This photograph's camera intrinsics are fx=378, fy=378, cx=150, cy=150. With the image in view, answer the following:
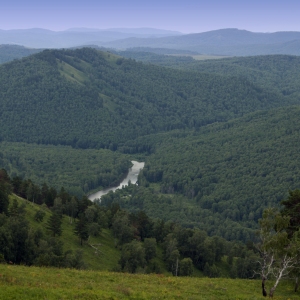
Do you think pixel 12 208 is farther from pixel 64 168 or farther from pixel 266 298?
pixel 64 168

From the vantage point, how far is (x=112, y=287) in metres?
36.9

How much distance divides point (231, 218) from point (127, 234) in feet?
258

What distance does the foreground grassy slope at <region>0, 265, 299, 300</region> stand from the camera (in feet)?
102

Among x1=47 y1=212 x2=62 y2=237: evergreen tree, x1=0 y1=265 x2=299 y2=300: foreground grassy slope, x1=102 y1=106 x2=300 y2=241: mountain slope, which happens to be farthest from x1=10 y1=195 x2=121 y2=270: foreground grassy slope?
x1=102 y1=106 x2=300 y2=241: mountain slope

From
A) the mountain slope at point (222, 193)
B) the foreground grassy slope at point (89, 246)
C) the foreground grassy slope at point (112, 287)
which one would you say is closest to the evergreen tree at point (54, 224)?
the foreground grassy slope at point (89, 246)

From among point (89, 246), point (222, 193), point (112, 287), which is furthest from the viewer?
point (222, 193)

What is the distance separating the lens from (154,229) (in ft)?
301

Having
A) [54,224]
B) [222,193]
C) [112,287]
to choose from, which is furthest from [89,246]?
[222,193]

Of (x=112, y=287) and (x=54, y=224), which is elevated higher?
(x=112, y=287)

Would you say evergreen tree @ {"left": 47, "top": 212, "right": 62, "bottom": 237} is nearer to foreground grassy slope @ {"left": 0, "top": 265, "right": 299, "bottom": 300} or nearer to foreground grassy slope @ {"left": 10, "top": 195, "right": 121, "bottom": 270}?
foreground grassy slope @ {"left": 10, "top": 195, "right": 121, "bottom": 270}

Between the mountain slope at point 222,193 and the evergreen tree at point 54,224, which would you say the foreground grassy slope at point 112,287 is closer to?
the evergreen tree at point 54,224

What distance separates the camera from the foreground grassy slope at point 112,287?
31.2m

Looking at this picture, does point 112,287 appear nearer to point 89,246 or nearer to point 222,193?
point 89,246

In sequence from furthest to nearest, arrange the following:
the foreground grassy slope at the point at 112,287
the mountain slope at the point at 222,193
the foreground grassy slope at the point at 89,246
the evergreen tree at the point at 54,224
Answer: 1. the mountain slope at the point at 222,193
2. the evergreen tree at the point at 54,224
3. the foreground grassy slope at the point at 89,246
4. the foreground grassy slope at the point at 112,287
